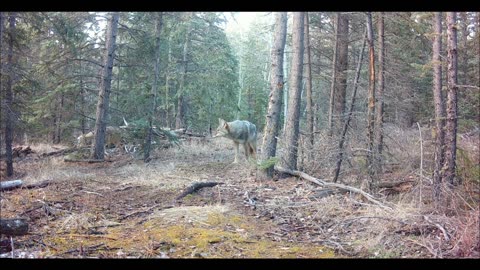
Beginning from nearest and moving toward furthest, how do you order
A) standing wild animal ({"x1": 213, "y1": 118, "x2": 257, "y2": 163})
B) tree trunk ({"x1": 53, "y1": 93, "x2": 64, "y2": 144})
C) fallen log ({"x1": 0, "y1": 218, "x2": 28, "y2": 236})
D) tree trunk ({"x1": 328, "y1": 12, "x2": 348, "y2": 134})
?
fallen log ({"x1": 0, "y1": 218, "x2": 28, "y2": 236})
tree trunk ({"x1": 328, "y1": 12, "x2": 348, "y2": 134})
tree trunk ({"x1": 53, "y1": 93, "x2": 64, "y2": 144})
standing wild animal ({"x1": 213, "y1": 118, "x2": 257, "y2": 163})

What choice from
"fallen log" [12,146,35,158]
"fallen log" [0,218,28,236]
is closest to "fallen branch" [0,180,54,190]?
"fallen log" [12,146,35,158]

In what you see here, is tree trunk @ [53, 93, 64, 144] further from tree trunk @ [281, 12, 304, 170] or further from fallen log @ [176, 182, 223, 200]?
tree trunk @ [281, 12, 304, 170]

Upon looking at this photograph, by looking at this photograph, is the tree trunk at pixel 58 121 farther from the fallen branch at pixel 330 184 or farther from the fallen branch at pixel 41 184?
the fallen branch at pixel 330 184

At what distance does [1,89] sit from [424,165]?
691 centimetres

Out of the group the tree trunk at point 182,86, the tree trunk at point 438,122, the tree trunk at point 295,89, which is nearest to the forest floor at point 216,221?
the tree trunk at point 438,122

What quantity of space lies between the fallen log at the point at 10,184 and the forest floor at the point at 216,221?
0.11m

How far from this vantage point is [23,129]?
7766mm

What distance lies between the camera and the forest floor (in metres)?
4.50

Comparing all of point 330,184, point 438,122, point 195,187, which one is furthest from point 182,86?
point 438,122

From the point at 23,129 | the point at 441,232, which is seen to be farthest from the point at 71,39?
the point at 441,232

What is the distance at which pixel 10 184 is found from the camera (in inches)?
253

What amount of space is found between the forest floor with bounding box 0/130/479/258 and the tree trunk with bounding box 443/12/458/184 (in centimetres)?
62
